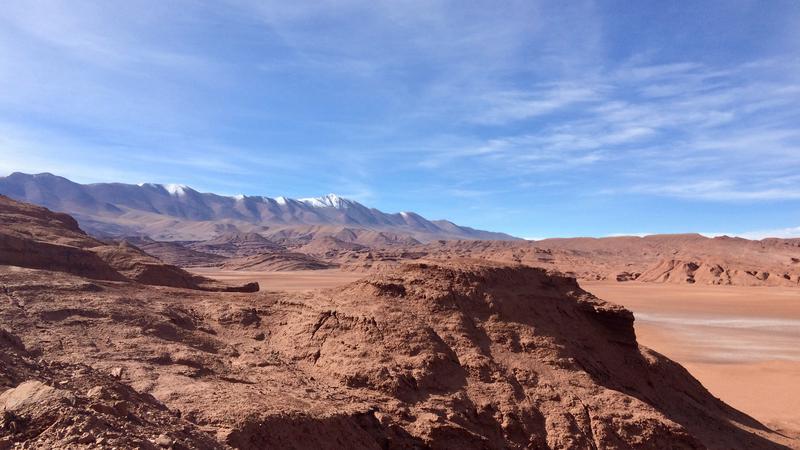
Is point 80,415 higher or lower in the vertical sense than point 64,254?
lower

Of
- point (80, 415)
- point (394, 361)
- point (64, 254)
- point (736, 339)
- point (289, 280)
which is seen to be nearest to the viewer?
point (80, 415)

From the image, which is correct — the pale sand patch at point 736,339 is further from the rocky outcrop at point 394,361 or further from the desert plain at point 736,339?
the rocky outcrop at point 394,361

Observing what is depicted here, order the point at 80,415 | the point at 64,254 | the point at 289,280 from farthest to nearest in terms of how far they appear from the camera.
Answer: the point at 289,280
the point at 64,254
the point at 80,415

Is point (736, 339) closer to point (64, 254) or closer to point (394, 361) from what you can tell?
point (394, 361)

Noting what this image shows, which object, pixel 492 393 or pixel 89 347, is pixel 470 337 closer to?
pixel 492 393

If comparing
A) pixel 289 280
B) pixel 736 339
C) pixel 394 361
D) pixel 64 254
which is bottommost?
pixel 289 280

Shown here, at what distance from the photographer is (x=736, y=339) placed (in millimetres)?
24469

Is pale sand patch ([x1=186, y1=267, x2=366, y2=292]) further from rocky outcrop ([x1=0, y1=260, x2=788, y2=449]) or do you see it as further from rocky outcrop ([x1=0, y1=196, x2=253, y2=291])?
rocky outcrop ([x1=0, y1=260, x2=788, y2=449])

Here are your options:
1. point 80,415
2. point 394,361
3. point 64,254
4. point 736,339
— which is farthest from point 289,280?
point 80,415

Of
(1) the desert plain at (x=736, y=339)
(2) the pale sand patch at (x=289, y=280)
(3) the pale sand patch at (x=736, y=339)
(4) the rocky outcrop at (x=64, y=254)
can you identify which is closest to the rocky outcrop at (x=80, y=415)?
(4) the rocky outcrop at (x=64, y=254)

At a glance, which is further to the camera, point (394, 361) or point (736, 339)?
point (736, 339)

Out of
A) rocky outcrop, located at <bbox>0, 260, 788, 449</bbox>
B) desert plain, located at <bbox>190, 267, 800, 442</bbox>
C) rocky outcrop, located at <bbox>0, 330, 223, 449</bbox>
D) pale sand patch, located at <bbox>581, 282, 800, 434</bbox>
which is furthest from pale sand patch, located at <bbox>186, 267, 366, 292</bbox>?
rocky outcrop, located at <bbox>0, 330, 223, 449</bbox>

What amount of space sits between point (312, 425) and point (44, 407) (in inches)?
87.5

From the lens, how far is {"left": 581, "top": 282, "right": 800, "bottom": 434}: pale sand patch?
13.9 meters
